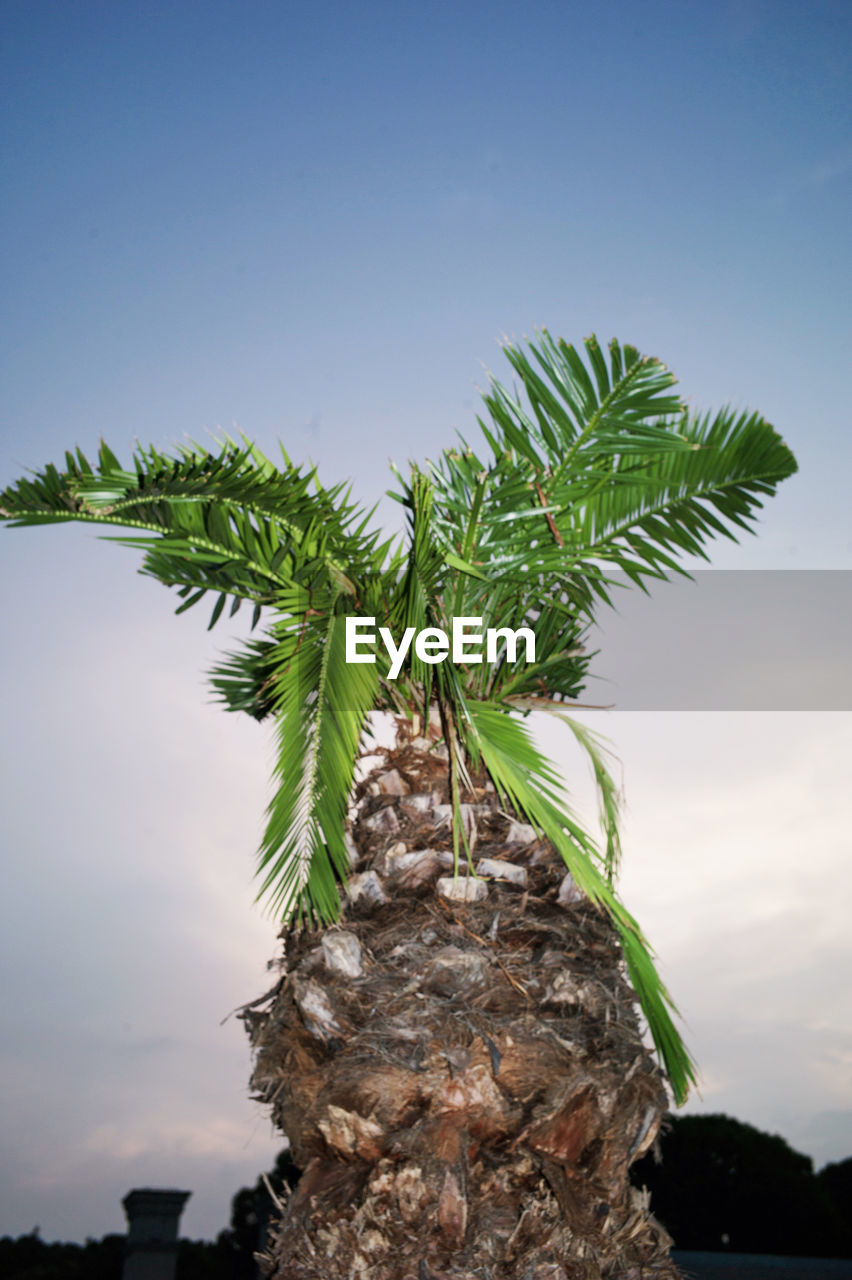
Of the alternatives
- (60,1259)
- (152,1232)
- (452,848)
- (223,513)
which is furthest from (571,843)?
(60,1259)

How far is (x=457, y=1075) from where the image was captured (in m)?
3.81

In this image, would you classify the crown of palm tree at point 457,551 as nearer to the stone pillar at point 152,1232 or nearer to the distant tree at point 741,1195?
the stone pillar at point 152,1232

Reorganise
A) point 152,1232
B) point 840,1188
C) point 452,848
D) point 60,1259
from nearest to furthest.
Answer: point 452,848 < point 152,1232 < point 60,1259 < point 840,1188

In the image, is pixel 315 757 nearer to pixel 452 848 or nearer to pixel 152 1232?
pixel 452 848

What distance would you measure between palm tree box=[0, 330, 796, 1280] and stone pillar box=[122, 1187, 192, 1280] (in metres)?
8.54

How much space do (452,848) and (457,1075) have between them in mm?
1135

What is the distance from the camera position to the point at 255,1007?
4.67 meters

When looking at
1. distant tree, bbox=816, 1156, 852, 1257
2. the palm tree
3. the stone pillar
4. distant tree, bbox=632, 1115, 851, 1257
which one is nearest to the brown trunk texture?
the palm tree

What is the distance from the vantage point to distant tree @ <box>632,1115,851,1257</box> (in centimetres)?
1936

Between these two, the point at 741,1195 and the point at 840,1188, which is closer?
the point at 741,1195

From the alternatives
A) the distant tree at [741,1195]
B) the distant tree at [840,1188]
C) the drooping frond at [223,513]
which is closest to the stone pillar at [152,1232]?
the drooping frond at [223,513]

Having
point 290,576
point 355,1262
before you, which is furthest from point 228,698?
point 355,1262

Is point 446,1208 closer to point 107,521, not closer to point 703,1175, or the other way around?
point 107,521

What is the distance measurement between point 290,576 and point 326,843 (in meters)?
1.47
